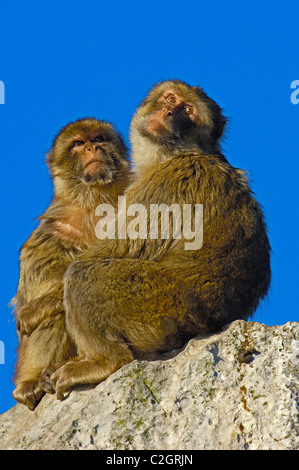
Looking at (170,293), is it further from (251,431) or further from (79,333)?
(251,431)

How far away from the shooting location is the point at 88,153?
6.34 m

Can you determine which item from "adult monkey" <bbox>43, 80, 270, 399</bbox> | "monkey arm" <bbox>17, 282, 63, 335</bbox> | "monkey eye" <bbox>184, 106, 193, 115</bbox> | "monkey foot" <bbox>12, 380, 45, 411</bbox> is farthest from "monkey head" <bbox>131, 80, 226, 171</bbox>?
"monkey foot" <bbox>12, 380, 45, 411</bbox>

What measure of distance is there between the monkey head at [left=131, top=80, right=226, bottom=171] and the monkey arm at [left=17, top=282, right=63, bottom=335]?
4.33 ft

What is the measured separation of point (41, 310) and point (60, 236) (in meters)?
0.89

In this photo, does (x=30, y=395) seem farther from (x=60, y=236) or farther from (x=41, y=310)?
(x=60, y=236)

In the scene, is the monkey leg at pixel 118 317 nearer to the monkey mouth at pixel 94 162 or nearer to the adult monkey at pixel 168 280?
the adult monkey at pixel 168 280

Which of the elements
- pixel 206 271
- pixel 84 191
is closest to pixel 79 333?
pixel 206 271

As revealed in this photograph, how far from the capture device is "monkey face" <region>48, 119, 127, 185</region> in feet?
20.6

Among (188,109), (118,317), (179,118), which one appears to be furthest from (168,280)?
(188,109)

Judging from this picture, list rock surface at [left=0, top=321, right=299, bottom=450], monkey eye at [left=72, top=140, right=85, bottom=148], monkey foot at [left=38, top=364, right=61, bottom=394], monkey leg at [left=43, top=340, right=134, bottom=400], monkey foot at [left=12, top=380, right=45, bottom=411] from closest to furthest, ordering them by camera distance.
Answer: rock surface at [left=0, top=321, right=299, bottom=450], monkey leg at [left=43, top=340, right=134, bottom=400], monkey foot at [left=38, top=364, right=61, bottom=394], monkey foot at [left=12, top=380, right=45, bottom=411], monkey eye at [left=72, top=140, right=85, bottom=148]

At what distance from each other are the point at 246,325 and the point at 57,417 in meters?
1.32

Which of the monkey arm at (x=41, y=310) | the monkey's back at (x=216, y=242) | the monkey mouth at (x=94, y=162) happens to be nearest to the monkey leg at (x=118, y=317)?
the monkey's back at (x=216, y=242)

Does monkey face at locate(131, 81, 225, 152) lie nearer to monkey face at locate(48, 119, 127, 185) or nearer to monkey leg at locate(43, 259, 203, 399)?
monkey face at locate(48, 119, 127, 185)

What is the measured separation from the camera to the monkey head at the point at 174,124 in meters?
5.87
